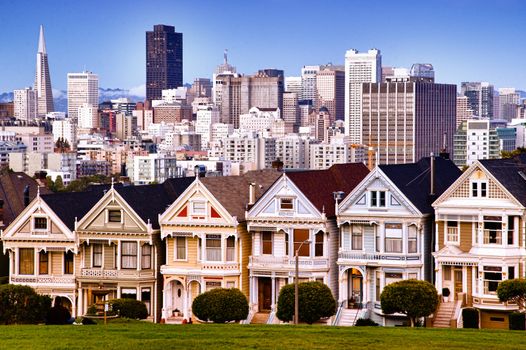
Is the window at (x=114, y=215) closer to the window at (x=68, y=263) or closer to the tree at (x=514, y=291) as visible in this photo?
the window at (x=68, y=263)

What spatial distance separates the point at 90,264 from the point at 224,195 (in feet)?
17.3

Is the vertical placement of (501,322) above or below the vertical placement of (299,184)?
below

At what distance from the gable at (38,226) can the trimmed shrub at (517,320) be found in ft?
51.6

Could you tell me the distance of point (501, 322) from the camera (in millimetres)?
48969

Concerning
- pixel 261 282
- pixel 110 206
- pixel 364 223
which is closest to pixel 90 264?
pixel 110 206

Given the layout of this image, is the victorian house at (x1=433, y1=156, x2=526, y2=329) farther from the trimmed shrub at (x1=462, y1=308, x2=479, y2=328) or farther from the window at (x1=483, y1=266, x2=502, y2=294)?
the trimmed shrub at (x1=462, y1=308, x2=479, y2=328)

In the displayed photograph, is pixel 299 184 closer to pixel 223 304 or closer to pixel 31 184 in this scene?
pixel 223 304

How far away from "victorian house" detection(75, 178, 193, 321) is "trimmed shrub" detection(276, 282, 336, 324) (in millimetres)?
6190

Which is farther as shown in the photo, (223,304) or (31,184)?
(31,184)

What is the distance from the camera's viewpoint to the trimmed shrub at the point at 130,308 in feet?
167

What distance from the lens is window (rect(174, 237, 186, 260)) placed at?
53.4 metres

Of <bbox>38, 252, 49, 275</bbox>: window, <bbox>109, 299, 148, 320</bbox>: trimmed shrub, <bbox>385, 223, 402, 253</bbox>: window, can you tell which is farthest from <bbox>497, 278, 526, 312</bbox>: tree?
<bbox>38, 252, 49, 275</bbox>: window

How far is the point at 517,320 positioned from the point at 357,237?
627cm

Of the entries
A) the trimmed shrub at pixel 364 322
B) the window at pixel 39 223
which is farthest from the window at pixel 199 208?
the trimmed shrub at pixel 364 322
